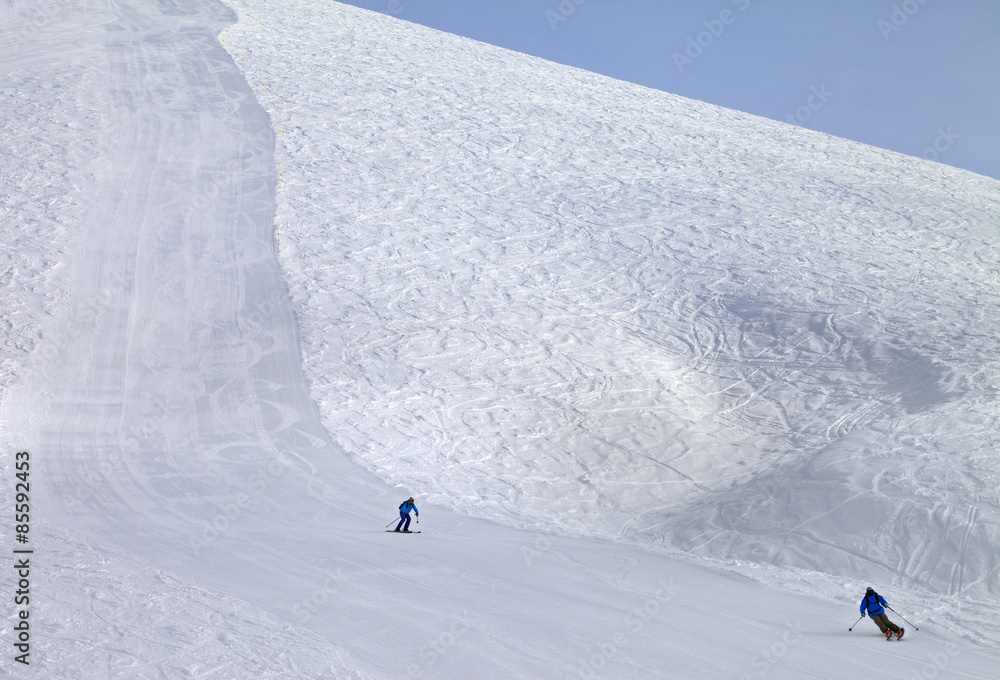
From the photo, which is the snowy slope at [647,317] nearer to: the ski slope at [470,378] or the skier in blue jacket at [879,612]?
the ski slope at [470,378]

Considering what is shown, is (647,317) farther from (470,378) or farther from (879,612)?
(879,612)

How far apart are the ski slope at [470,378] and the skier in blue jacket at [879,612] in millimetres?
242

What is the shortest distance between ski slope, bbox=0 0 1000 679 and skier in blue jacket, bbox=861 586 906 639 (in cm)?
24

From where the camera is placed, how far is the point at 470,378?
1520 centimetres

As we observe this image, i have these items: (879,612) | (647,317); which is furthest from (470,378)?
(879,612)

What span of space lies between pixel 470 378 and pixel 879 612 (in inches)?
369

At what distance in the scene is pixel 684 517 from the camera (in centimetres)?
1106

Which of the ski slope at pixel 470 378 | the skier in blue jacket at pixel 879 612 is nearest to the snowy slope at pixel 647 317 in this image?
the ski slope at pixel 470 378

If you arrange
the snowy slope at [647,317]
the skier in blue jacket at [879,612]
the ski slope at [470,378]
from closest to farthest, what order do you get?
1. the skier in blue jacket at [879,612]
2. the ski slope at [470,378]
3. the snowy slope at [647,317]

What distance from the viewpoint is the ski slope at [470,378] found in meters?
7.07

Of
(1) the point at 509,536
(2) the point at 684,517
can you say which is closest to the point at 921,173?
(2) the point at 684,517

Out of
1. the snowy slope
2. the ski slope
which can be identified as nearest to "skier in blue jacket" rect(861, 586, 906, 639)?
the ski slope

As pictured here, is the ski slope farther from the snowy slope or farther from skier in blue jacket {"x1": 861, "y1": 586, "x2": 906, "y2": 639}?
skier in blue jacket {"x1": 861, "y1": 586, "x2": 906, "y2": 639}

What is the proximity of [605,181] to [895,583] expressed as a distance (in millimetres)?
17890
